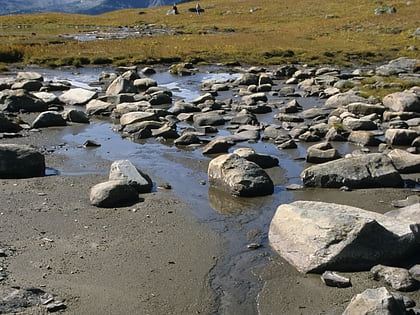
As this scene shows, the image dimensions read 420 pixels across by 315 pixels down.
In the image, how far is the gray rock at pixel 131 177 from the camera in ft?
58.1

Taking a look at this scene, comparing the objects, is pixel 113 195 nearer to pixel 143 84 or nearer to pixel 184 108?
pixel 184 108

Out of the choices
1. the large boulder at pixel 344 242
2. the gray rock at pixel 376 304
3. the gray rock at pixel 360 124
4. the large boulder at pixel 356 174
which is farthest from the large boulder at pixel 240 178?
the gray rock at pixel 360 124

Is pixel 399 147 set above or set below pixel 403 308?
below

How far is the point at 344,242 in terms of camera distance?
39.8ft

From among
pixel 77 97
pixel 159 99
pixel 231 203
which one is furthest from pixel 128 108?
pixel 231 203

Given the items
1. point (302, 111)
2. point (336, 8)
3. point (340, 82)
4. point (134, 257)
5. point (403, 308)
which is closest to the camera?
point (403, 308)

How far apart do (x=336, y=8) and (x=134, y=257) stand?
114 meters

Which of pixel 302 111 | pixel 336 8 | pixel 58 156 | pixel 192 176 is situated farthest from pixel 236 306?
pixel 336 8

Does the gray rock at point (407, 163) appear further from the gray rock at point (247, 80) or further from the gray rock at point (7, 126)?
the gray rock at point (247, 80)

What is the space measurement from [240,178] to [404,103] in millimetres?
15106

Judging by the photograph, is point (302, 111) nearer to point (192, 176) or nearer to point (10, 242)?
point (192, 176)

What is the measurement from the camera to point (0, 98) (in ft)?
108

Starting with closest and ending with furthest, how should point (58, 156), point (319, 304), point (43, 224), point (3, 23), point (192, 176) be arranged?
point (319, 304) < point (43, 224) < point (192, 176) < point (58, 156) < point (3, 23)

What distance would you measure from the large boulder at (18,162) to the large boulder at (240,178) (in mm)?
6115
